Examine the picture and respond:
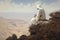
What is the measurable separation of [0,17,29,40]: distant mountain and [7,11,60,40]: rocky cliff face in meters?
0.61

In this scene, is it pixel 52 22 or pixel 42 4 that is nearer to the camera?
pixel 52 22

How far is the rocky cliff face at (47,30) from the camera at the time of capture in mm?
3498

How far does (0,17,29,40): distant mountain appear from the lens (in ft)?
13.8

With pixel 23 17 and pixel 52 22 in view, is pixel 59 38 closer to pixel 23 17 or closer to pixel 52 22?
pixel 52 22

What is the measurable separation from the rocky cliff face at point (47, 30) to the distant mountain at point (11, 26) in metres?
0.61

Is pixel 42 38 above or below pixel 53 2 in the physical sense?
below

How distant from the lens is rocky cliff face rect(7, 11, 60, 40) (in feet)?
11.5

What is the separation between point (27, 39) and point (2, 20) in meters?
0.84

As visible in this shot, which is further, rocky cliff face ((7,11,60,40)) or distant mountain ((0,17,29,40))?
distant mountain ((0,17,29,40))

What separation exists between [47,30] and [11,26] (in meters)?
0.90

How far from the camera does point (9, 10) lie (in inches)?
170

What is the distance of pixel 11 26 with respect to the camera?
169 inches

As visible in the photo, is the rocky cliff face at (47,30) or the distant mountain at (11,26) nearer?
the rocky cliff face at (47,30)

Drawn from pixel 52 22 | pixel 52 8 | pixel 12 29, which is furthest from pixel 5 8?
pixel 52 22
